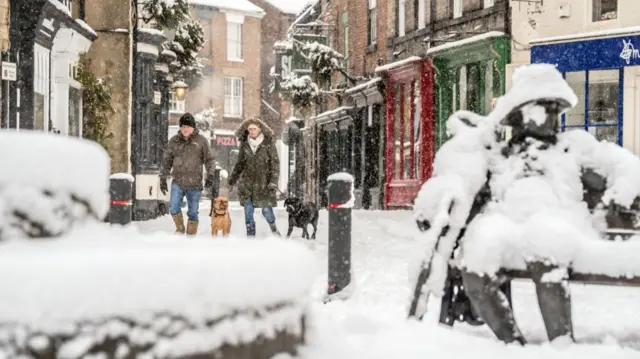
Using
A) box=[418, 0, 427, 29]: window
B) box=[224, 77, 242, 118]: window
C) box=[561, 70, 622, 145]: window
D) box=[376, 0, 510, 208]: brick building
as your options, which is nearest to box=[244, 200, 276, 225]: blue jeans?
box=[561, 70, 622, 145]: window

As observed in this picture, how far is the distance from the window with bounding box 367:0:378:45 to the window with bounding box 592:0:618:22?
33.3ft

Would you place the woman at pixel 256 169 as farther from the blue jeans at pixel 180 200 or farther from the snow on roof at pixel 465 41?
the snow on roof at pixel 465 41

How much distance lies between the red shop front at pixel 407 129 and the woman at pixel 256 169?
9.56 meters

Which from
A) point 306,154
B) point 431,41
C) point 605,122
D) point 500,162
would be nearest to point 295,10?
point 306,154

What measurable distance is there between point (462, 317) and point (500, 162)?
0.82m

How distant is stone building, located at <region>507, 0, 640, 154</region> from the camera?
49.4ft

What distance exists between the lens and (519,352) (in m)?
3.63

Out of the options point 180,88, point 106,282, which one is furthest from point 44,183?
point 180,88

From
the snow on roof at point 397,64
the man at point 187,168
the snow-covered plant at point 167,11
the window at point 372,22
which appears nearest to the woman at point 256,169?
the man at point 187,168

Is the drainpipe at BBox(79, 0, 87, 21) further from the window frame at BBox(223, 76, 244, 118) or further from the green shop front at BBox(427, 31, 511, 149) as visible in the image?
the window frame at BBox(223, 76, 244, 118)

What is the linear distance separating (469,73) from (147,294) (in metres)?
17.2

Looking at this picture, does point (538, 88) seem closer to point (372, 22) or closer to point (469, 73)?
point (469, 73)

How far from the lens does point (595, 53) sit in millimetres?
15547

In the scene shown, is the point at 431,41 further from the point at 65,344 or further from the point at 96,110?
the point at 65,344
